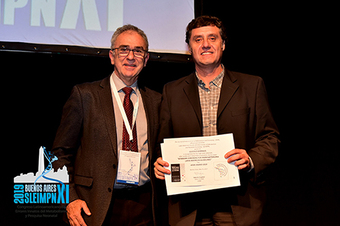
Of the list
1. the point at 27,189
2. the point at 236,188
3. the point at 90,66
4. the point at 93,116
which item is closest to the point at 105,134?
the point at 93,116

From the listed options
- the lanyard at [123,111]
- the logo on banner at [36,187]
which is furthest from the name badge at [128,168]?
the logo on banner at [36,187]

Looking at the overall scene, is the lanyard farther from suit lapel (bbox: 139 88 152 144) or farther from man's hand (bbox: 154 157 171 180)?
man's hand (bbox: 154 157 171 180)

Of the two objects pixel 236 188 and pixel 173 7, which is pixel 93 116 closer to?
pixel 236 188

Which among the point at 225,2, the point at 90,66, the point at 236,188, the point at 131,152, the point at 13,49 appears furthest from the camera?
the point at 225,2

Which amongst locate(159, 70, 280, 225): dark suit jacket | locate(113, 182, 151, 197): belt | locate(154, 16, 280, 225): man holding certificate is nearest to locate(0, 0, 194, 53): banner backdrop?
locate(154, 16, 280, 225): man holding certificate

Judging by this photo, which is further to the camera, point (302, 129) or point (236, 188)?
point (302, 129)

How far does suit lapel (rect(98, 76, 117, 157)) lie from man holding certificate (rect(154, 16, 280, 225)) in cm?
32

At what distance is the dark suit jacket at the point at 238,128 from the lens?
171 centimetres

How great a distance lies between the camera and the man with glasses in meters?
1.83

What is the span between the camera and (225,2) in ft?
10.5

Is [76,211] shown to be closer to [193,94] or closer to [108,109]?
[108,109]

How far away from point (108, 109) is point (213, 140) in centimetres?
76

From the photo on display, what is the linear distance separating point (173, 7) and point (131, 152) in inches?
69.6

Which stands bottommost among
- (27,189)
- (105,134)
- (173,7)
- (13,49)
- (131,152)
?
(27,189)
